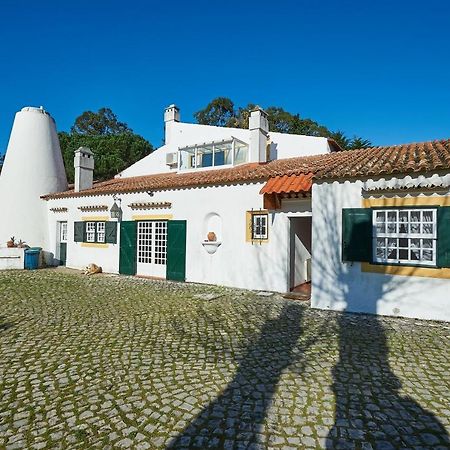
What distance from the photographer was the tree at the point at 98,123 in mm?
50625

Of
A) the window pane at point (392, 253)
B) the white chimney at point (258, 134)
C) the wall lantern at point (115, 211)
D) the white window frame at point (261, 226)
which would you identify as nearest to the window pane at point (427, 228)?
the window pane at point (392, 253)

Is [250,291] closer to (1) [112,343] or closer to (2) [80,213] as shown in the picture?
(1) [112,343]

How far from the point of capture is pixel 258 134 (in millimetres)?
16578

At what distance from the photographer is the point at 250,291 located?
485 inches

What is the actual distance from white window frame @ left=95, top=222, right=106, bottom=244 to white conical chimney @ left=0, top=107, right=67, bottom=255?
4813 millimetres

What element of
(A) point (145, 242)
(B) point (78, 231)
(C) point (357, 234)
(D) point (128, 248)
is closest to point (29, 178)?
(B) point (78, 231)

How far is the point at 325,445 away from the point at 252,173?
33.2 feet

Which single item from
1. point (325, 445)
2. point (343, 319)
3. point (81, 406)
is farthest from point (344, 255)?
point (81, 406)

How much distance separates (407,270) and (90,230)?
49.3 feet

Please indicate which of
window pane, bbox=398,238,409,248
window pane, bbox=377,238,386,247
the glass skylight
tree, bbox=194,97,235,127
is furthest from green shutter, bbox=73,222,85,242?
tree, bbox=194,97,235,127

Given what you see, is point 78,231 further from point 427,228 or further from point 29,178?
point 427,228

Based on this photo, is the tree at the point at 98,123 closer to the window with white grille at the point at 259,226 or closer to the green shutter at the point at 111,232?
the green shutter at the point at 111,232

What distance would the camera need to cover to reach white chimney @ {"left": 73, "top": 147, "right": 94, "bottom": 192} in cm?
1956

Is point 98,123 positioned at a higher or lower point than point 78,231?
higher
